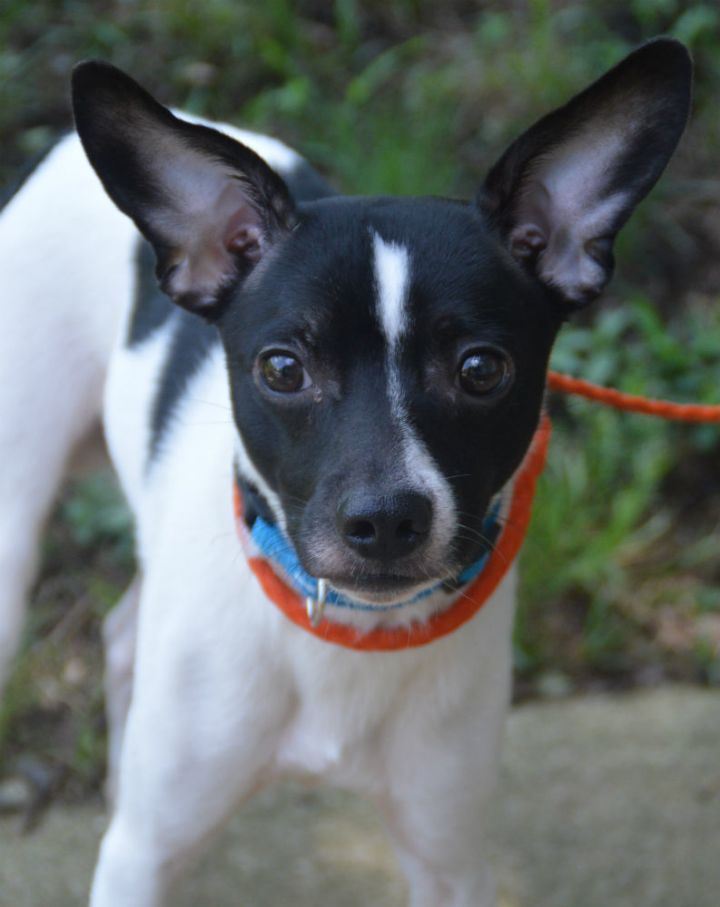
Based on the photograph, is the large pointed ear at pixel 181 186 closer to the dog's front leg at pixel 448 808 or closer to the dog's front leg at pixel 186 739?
the dog's front leg at pixel 186 739

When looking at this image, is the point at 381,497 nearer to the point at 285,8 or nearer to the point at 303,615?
the point at 303,615

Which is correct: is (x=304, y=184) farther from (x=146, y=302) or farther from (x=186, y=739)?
(x=186, y=739)

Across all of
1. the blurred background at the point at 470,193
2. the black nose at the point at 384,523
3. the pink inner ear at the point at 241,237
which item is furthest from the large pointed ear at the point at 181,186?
the blurred background at the point at 470,193

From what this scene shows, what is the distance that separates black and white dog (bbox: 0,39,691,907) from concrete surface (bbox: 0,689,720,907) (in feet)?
2.59

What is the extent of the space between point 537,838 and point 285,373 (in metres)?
1.98

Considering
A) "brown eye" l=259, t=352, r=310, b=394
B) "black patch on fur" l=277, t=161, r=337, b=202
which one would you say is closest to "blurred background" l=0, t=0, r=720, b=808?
"black patch on fur" l=277, t=161, r=337, b=202

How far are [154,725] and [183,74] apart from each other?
373 centimetres

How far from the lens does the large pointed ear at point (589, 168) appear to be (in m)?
2.22

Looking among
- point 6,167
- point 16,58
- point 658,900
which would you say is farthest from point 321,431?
point 16,58

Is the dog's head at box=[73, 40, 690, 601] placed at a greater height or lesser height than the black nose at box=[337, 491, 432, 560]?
greater

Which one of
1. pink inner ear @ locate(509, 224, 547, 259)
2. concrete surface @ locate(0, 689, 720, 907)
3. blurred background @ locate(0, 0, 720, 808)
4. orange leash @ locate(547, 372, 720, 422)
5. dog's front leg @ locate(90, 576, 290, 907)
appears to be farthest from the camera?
blurred background @ locate(0, 0, 720, 808)

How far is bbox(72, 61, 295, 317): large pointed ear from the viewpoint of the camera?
7.37 ft

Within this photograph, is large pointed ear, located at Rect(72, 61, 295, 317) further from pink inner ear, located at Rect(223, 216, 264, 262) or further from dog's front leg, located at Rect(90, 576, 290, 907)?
dog's front leg, located at Rect(90, 576, 290, 907)

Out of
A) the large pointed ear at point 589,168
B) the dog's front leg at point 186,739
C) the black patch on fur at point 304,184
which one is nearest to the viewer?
the large pointed ear at point 589,168
